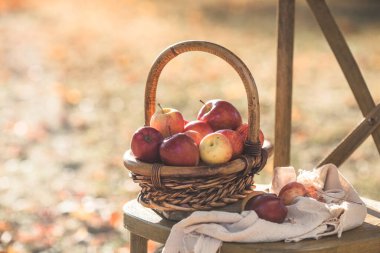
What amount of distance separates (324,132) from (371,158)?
60 centimetres

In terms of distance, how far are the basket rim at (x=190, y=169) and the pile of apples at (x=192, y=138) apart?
2.0 inches

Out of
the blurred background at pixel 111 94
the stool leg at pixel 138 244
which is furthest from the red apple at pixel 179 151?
the blurred background at pixel 111 94

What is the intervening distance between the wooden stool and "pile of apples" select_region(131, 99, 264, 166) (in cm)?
24

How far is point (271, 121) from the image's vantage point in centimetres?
636

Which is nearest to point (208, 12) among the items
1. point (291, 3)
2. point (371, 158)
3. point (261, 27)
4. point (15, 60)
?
point (261, 27)

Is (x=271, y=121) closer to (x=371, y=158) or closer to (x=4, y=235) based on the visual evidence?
(x=371, y=158)

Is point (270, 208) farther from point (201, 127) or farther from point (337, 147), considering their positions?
point (337, 147)

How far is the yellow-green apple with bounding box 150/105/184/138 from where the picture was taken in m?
2.73

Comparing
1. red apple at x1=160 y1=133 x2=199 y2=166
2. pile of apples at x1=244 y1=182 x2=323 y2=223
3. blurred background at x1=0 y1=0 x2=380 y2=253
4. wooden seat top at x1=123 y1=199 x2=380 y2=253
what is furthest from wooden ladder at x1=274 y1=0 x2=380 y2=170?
blurred background at x1=0 y1=0 x2=380 y2=253

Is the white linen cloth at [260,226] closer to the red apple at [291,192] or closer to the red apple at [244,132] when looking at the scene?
the red apple at [291,192]

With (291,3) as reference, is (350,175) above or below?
below

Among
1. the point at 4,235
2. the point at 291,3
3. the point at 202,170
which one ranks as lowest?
the point at 4,235

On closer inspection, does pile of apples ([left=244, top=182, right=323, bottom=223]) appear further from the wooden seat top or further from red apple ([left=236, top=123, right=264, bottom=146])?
red apple ([left=236, top=123, right=264, bottom=146])

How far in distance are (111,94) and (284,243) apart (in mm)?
5149
